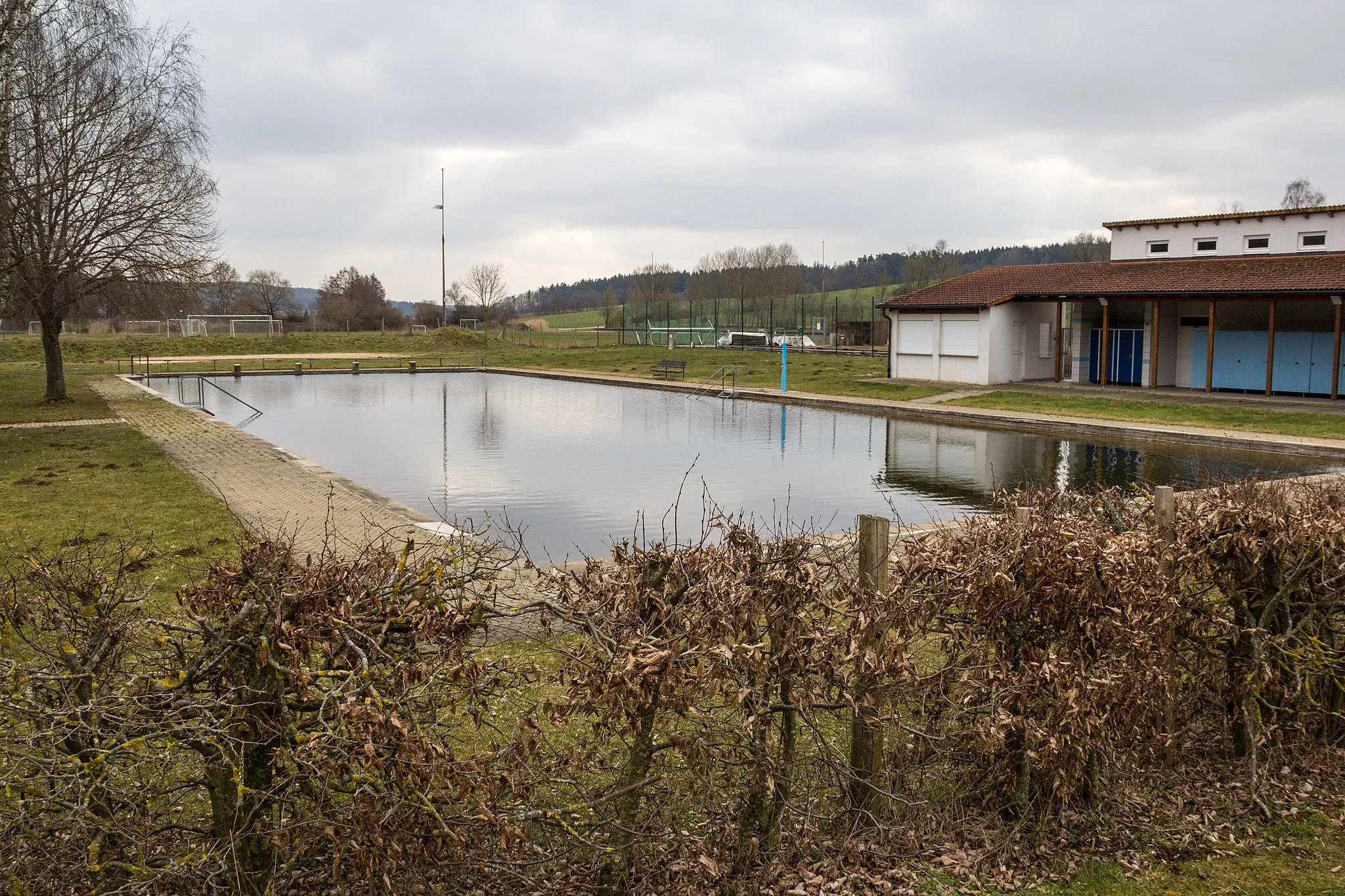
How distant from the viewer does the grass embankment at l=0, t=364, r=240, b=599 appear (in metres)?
10.6

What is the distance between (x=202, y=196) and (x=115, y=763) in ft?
86.2

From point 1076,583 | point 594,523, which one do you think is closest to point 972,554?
point 1076,583

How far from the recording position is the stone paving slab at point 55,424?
2273cm

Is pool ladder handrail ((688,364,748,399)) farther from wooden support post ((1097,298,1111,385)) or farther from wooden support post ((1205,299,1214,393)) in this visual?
wooden support post ((1205,299,1214,393))

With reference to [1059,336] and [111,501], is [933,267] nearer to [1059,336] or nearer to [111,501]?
[1059,336]

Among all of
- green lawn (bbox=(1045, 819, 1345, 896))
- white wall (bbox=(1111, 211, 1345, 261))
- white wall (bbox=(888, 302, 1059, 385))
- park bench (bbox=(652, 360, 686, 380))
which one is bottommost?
green lawn (bbox=(1045, 819, 1345, 896))

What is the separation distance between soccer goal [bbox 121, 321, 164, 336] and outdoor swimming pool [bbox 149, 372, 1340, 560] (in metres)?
39.8

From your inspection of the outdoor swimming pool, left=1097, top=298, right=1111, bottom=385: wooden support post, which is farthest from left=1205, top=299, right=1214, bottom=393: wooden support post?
the outdoor swimming pool

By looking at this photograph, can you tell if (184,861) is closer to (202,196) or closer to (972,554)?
(972,554)

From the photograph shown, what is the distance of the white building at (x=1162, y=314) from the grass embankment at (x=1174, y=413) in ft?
12.7

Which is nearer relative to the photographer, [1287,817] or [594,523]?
[1287,817]

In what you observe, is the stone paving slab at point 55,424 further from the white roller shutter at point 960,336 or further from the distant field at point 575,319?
the distant field at point 575,319

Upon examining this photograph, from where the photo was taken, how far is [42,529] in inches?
461

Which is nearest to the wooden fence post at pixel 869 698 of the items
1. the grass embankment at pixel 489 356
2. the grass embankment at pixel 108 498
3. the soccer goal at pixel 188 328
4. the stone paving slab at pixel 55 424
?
the grass embankment at pixel 108 498
